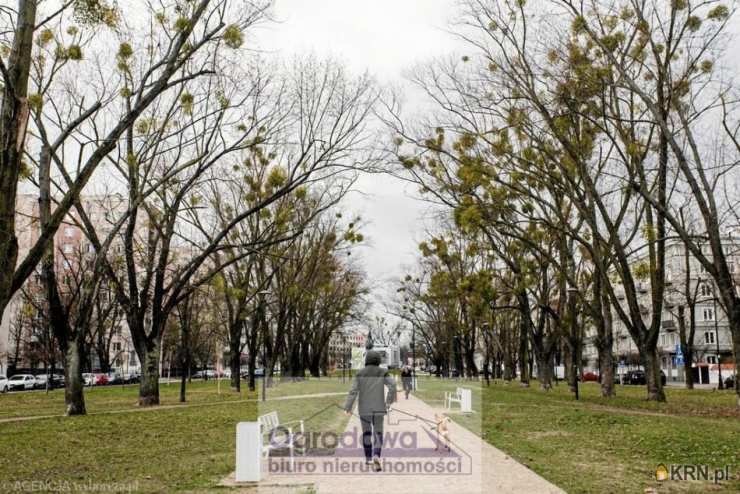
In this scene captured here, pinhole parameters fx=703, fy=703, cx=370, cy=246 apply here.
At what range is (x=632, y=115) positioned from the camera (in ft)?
74.9

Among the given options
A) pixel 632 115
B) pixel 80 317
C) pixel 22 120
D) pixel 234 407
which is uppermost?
pixel 632 115

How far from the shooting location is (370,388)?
10.2m

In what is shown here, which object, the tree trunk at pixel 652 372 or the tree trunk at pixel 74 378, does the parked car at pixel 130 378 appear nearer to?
the tree trunk at pixel 74 378

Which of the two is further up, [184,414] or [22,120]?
[22,120]

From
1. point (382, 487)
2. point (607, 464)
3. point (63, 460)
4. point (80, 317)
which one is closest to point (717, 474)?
point (607, 464)

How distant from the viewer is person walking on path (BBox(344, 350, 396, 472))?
398 inches

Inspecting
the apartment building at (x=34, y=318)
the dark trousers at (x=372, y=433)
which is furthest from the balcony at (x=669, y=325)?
the dark trousers at (x=372, y=433)

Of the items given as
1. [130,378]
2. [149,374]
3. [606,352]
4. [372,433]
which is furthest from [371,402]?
[130,378]

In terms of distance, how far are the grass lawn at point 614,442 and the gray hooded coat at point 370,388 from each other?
2482 mm

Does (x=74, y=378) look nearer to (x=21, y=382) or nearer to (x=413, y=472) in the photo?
(x=413, y=472)

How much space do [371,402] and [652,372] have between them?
17.8 m

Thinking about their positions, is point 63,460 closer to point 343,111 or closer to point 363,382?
point 363,382

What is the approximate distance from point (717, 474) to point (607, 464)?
5.07 ft

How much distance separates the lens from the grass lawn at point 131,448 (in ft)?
31.3
